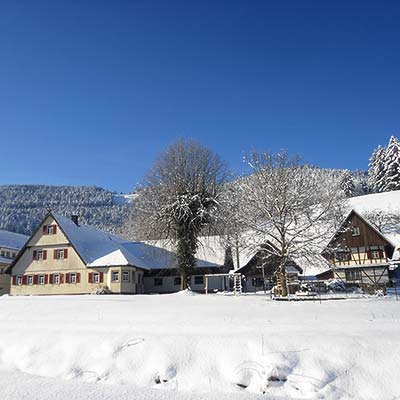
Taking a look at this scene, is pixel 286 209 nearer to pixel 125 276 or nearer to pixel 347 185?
pixel 125 276

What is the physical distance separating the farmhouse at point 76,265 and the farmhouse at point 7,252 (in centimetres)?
860

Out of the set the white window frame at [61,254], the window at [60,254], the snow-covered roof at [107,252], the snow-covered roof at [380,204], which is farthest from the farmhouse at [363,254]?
the window at [60,254]

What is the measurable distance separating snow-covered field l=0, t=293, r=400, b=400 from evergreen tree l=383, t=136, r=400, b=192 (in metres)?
78.0

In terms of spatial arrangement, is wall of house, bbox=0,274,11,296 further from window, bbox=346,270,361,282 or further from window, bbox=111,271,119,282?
window, bbox=346,270,361,282

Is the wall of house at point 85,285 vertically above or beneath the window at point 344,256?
beneath

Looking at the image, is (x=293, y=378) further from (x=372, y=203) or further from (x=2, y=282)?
(x=372, y=203)

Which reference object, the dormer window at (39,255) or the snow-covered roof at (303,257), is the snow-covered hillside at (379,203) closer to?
the snow-covered roof at (303,257)

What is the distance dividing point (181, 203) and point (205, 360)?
91.0 ft

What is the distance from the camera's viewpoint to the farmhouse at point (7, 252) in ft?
179

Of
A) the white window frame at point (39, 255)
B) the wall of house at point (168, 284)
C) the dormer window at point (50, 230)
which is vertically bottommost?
the wall of house at point (168, 284)

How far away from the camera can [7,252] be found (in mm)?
→ 61844

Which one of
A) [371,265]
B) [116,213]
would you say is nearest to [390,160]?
[371,265]

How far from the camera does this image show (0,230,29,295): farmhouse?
179 feet

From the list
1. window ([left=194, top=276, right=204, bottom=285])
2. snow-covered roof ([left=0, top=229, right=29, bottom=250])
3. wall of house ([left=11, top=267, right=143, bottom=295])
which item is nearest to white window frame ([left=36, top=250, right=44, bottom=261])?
wall of house ([left=11, top=267, right=143, bottom=295])
